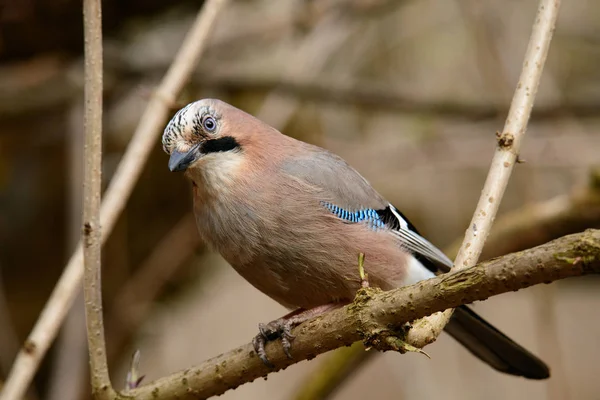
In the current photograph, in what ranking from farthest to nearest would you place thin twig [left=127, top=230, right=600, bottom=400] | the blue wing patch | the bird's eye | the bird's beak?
1. the blue wing patch
2. the bird's eye
3. the bird's beak
4. thin twig [left=127, top=230, right=600, bottom=400]

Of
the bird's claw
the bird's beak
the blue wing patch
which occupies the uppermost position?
the blue wing patch

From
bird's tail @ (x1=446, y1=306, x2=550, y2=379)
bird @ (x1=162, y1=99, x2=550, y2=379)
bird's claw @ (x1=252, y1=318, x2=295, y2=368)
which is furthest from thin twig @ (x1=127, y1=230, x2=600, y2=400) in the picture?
bird's tail @ (x1=446, y1=306, x2=550, y2=379)

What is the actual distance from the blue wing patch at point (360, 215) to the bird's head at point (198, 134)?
0.46 m

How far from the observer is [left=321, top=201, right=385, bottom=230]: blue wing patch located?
3.27m

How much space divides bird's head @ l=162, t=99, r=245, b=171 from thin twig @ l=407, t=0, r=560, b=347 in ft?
3.59

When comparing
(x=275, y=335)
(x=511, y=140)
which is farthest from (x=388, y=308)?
(x=511, y=140)

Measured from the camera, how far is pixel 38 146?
18.5ft

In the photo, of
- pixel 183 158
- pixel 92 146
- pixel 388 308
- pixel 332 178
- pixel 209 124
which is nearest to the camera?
pixel 388 308

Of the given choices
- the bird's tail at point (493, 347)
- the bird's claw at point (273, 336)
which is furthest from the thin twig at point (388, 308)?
the bird's tail at point (493, 347)

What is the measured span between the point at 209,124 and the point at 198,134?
2.9 inches

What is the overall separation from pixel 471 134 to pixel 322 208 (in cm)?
258

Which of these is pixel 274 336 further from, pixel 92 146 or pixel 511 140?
pixel 511 140

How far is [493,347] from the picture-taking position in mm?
3441

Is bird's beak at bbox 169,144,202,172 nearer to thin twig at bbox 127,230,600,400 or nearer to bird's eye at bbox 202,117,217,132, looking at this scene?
bird's eye at bbox 202,117,217,132
